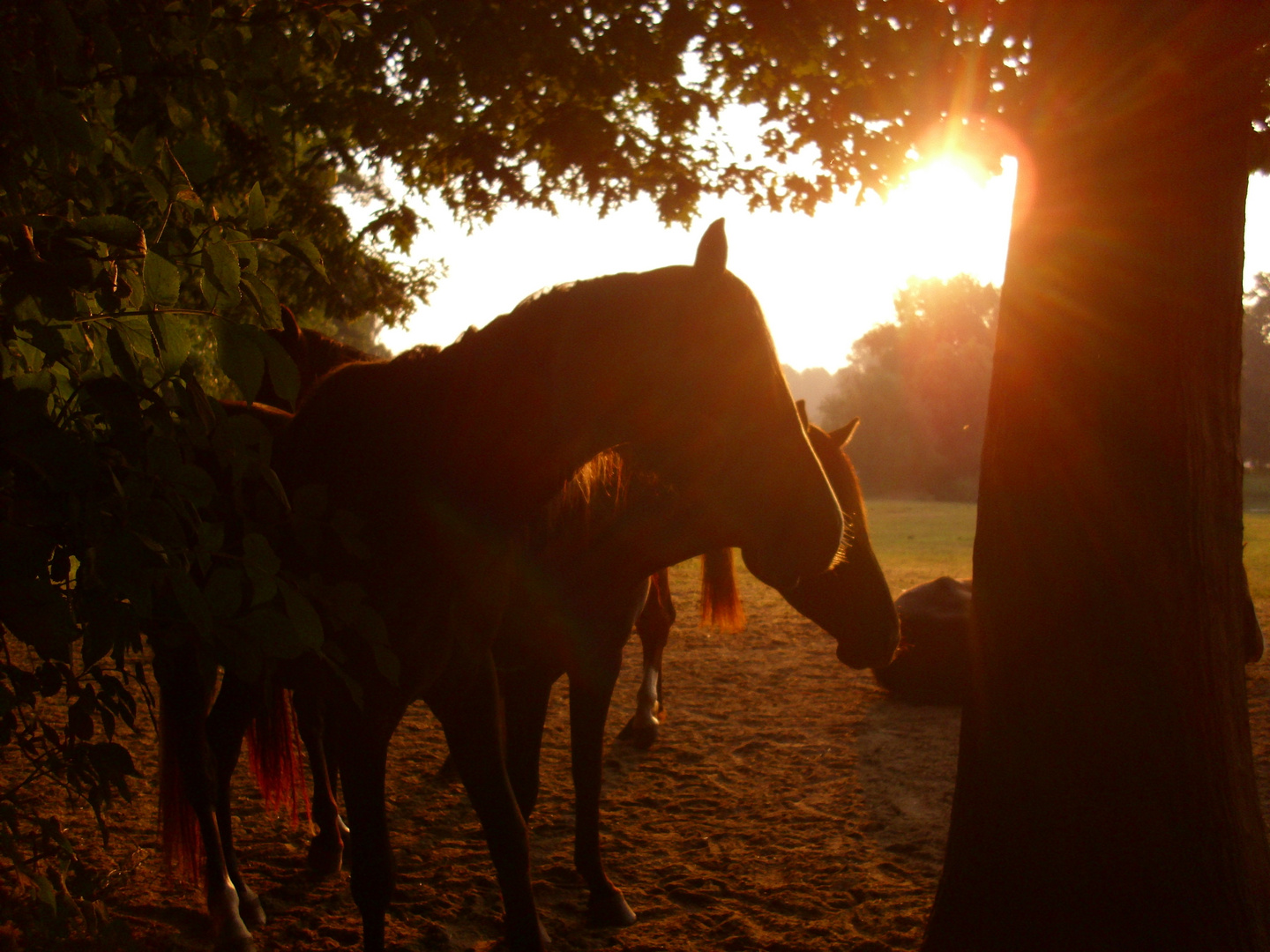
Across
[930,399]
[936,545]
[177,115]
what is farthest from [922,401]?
[177,115]

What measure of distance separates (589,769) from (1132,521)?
2.29 m

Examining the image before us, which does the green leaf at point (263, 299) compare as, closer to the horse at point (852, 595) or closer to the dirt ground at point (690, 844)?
the dirt ground at point (690, 844)

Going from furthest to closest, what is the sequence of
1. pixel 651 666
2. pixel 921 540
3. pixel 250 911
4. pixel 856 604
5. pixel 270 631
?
pixel 921 540 < pixel 651 666 < pixel 856 604 < pixel 250 911 < pixel 270 631

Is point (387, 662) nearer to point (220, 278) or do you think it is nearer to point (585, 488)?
point (220, 278)

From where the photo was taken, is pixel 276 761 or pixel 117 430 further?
pixel 276 761

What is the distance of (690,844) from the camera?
4.07m

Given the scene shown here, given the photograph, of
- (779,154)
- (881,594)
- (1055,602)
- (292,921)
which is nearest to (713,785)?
(881,594)

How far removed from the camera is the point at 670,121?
5977 mm

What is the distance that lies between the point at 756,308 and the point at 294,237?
1.33m

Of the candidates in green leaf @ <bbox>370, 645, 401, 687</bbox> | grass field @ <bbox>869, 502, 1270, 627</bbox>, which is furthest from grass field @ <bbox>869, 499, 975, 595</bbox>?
green leaf @ <bbox>370, 645, 401, 687</bbox>

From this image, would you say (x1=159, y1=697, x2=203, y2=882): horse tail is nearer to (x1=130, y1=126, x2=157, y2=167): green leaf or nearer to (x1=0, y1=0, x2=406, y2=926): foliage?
(x1=0, y1=0, x2=406, y2=926): foliage

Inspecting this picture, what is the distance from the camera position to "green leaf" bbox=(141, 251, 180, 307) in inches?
50.9

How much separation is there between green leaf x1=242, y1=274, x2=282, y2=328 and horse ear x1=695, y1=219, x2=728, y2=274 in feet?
3.96

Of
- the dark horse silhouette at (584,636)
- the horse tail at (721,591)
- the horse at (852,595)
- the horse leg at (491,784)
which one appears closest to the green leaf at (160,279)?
the horse leg at (491,784)
